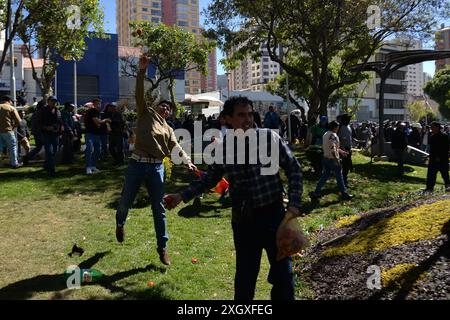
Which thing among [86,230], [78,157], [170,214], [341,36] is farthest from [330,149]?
[341,36]

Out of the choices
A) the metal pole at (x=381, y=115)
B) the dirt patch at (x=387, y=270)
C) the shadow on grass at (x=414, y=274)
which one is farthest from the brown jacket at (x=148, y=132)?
the metal pole at (x=381, y=115)

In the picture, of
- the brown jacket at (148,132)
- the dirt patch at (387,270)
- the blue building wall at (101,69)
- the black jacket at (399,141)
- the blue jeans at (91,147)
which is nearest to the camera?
the dirt patch at (387,270)

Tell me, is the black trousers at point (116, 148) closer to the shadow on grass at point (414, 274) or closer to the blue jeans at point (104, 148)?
the blue jeans at point (104, 148)

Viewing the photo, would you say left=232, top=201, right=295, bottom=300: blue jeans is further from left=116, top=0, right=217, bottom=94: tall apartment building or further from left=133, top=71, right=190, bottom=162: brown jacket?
left=116, top=0, right=217, bottom=94: tall apartment building

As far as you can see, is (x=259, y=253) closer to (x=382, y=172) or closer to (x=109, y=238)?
(x=109, y=238)

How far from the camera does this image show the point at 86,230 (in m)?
7.12

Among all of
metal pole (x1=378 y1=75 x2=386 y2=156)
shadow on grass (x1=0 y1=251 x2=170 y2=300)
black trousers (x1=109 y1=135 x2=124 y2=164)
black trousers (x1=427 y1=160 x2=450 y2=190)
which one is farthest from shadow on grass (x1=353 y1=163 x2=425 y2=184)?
shadow on grass (x1=0 y1=251 x2=170 y2=300)

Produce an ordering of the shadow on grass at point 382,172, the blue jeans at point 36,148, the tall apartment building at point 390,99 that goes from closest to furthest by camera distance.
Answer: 1. the blue jeans at point 36,148
2. the shadow on grass at point 382,172
3. the tall apartment building at point 390,99

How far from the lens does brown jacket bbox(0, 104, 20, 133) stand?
11031 millimetres

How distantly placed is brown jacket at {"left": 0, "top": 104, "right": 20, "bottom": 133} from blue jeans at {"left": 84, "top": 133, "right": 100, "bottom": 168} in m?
1.74

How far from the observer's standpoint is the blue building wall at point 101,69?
53.0m

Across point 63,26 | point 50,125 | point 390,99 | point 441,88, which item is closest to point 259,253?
point 50,125

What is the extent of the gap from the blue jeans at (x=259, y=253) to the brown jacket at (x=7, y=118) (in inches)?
357

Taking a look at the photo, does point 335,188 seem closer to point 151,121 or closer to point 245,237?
point 151,121
